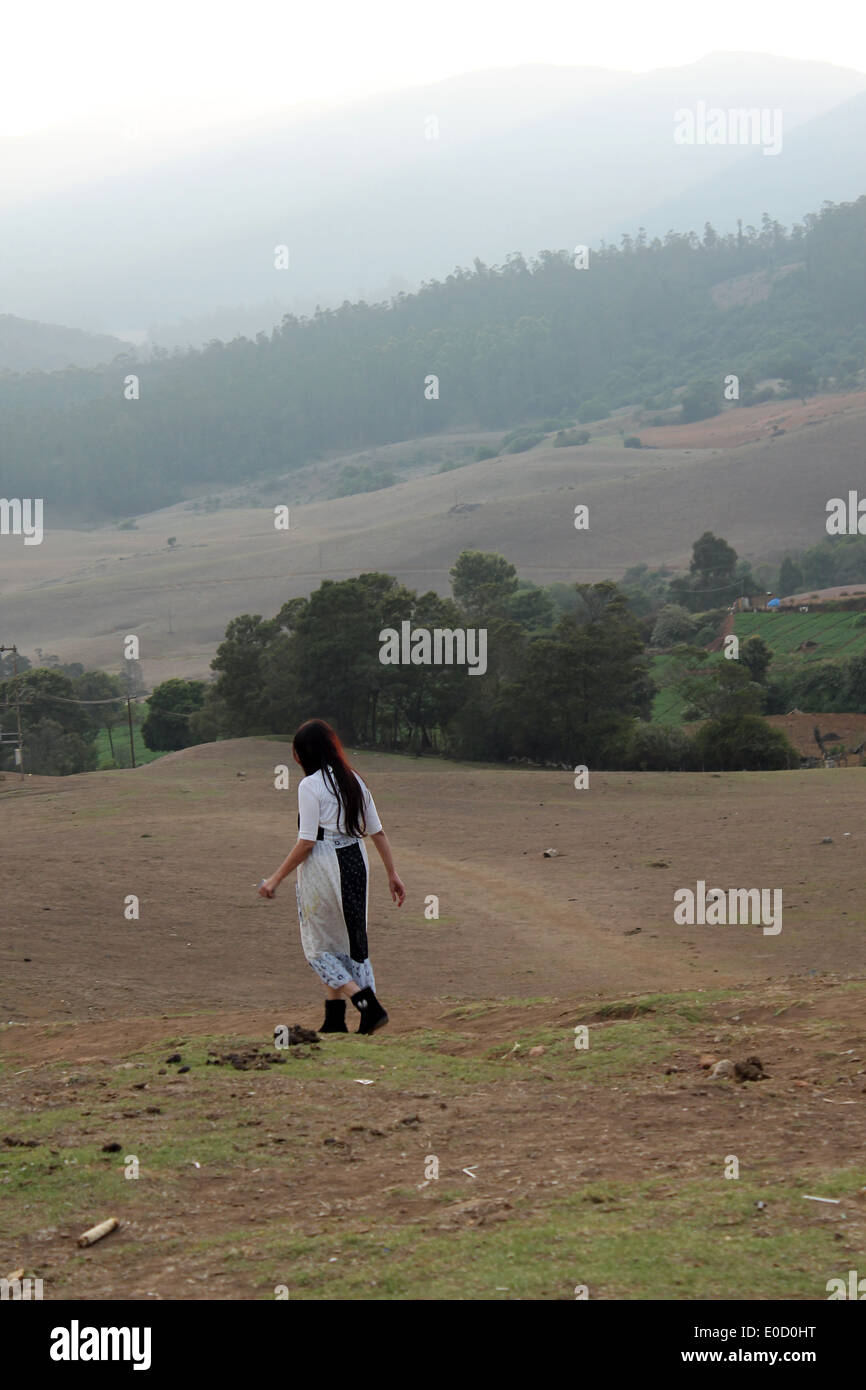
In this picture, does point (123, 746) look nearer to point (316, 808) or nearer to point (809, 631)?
point (809, 631)

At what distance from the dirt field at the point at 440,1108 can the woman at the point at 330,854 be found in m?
0.74

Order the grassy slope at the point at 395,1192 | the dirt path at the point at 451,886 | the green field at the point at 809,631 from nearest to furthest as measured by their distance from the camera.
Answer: the grassy slope at the point at 395,1192, the dirt path at the point at 451,886, the green field at the point at 809,631

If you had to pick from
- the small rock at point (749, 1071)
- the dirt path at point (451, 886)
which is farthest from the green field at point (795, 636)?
the small rock at point (749, 1071)

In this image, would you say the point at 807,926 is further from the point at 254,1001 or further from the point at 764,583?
the point at 764,583

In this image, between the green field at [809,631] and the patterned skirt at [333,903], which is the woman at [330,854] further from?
the green field at [809,631]

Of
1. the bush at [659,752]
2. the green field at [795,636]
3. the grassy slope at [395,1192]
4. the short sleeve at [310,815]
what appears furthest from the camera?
the green field at [795,636]

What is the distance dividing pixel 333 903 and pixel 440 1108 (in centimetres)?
183

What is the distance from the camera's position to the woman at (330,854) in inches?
358

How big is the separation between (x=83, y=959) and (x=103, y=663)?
125m

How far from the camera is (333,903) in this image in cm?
919

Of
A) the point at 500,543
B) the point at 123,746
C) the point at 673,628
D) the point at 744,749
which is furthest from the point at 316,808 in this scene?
the point at 500,543

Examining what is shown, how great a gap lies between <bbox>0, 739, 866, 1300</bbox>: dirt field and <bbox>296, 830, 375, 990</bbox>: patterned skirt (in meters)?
0.64

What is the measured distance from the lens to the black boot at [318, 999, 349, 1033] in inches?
389
